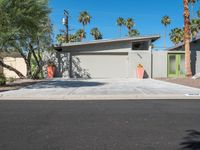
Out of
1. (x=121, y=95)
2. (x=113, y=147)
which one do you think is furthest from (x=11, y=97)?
(x=113, y=147)

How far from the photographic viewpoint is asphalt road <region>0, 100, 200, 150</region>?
22.8ft

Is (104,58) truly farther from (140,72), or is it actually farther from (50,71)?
(50,71)

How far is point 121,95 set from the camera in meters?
16.0

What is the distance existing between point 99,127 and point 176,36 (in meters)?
59.5

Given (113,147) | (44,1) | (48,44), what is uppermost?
(44,1)

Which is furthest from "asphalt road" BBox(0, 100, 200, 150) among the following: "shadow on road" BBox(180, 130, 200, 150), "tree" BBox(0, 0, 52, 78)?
"tree" BBox(0, 0, 52, 78)

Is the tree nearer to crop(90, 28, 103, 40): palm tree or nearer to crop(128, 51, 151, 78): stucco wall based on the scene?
crop(128, 51, 151, 78): stucco wall

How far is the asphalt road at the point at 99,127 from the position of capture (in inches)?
274

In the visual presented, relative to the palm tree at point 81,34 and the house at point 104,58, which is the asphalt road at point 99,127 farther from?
the palm tree at point 81,34

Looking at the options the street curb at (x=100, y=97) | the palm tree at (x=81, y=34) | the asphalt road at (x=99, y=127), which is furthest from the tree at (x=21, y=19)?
the palm tree at (x=81, y=34)

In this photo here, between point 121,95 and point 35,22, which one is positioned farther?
point 35,22

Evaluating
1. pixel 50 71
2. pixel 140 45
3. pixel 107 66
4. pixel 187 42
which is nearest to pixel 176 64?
pixel 187 42

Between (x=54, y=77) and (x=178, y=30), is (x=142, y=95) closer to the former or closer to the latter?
(x=54, y=77)

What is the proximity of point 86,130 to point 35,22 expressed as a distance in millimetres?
12616
